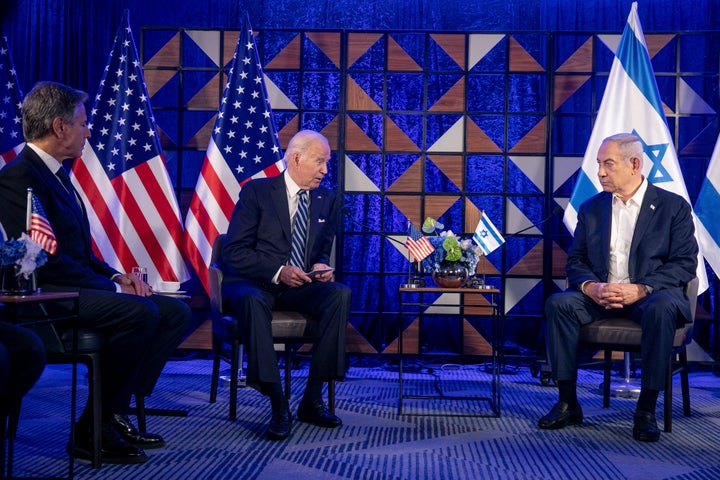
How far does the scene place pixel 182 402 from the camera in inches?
174

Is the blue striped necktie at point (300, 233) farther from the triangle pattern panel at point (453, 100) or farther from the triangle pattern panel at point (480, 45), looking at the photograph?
the triangle pattern panel at point (480, 45)

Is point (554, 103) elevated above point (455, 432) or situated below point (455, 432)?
above

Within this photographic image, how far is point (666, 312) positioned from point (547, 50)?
324cm

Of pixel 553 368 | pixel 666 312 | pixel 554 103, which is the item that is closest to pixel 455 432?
pixel 553 368

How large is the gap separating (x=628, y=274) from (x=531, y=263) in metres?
2.10

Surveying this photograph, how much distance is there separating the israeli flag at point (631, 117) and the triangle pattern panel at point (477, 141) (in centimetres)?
87

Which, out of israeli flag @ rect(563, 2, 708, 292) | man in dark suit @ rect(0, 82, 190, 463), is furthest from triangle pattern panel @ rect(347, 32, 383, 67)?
man in dark suit @ rect(0, 82, 190, 463)

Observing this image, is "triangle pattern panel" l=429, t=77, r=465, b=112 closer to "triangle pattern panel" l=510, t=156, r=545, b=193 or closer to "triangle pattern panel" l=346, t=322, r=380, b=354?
"triangle pattern panel" l=510, t=156, r=545, b=193

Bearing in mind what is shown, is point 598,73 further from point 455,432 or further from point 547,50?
point 455,432

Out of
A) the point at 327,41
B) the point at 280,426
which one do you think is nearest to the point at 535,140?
the point at 327,41

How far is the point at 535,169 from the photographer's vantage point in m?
6.24

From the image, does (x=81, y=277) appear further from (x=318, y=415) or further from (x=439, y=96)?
(x=439, y=96)

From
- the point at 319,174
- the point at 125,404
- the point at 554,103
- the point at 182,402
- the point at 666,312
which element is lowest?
the point at 182,402

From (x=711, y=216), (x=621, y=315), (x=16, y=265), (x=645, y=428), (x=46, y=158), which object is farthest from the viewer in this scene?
(x=711, y=216)
